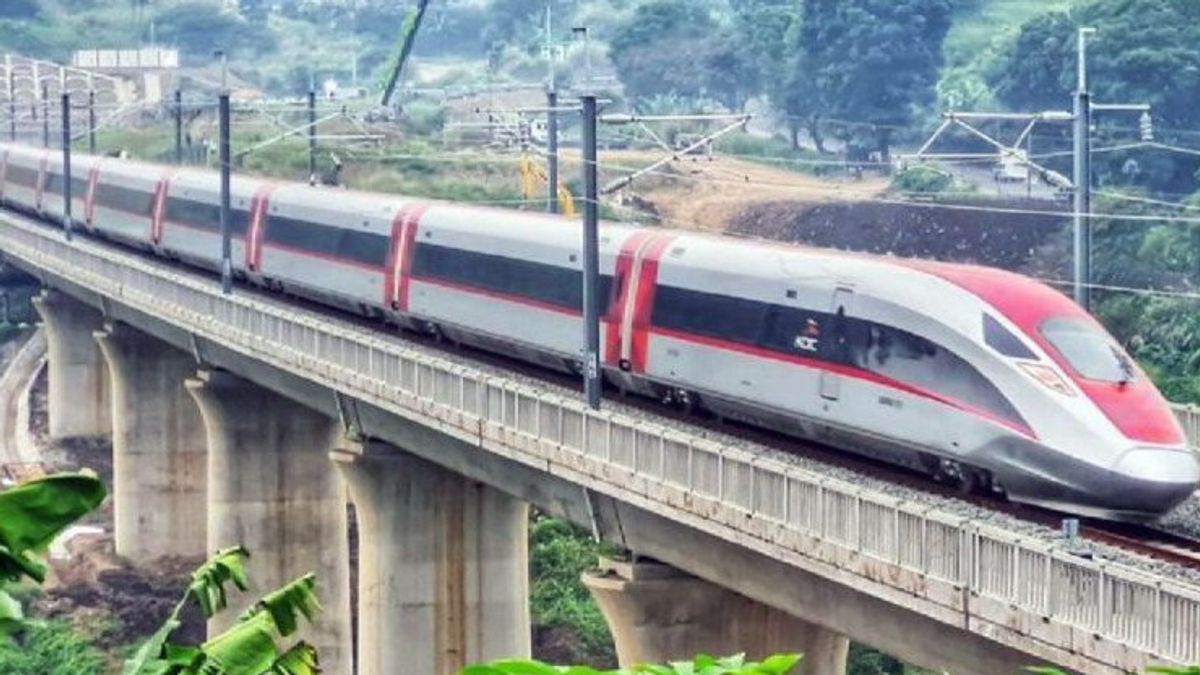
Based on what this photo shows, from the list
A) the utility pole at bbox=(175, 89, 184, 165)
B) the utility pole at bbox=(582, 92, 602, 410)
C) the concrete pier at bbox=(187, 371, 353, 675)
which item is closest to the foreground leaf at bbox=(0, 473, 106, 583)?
the utility pole at bbox=(582, 92, 602, 410)

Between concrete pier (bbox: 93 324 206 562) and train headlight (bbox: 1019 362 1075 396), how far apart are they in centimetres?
4991

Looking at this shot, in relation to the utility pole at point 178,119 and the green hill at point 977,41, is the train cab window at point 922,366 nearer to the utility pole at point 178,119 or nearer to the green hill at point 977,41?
the utility pole at point 178,119

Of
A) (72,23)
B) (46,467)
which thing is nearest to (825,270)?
(46,467)

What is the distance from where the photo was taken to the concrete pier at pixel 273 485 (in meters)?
63.7

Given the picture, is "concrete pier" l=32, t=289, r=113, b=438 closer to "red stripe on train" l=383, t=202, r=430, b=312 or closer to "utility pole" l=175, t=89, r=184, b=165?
"utility pole" l=175, t=89, r=184, b=165

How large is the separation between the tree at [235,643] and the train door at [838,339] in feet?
50.0

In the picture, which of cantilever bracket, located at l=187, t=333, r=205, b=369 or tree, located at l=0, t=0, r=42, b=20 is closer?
cantilever bracket, located at l=187, t=333, r=205, b=369

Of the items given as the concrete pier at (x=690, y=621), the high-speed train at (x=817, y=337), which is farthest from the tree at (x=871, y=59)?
the concrete pier at (x=690, y=621)

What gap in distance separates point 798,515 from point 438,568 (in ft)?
78.0

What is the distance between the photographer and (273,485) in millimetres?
64688

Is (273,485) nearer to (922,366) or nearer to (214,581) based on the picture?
(922,366)

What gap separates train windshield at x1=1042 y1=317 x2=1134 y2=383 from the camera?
1141 inches

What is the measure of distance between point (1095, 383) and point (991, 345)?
1312mm

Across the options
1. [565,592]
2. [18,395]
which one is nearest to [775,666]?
[565,592]
